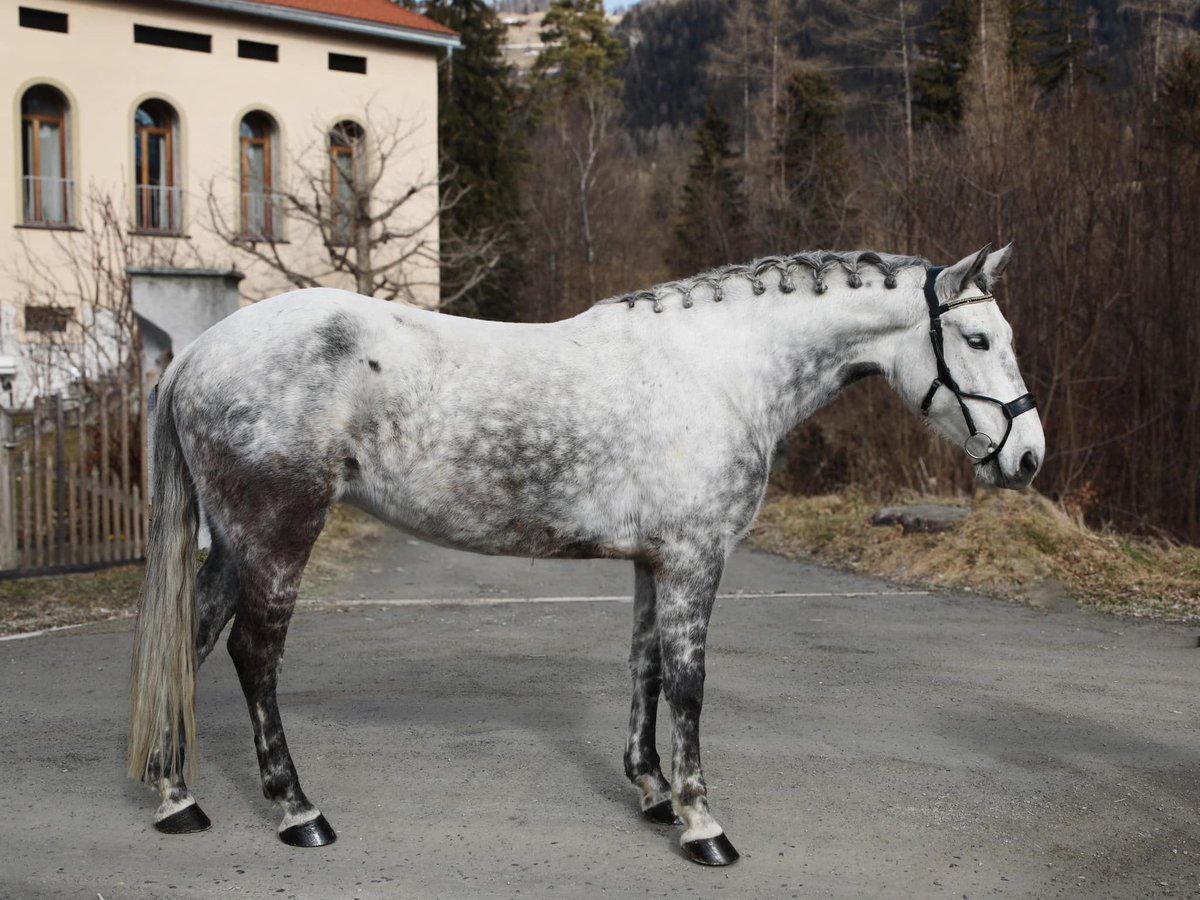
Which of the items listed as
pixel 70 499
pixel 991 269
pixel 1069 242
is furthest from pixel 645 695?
pixel 1069 242

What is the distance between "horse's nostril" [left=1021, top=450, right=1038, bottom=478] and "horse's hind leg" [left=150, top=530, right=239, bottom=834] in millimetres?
2783

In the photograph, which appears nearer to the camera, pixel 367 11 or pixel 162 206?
pixel 162 206

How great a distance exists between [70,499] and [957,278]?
26.4 ft

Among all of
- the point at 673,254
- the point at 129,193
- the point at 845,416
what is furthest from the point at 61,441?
the point at 673,254

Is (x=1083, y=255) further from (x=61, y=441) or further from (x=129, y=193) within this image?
(x=129, y=193)

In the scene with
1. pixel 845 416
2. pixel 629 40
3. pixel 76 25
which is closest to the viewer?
pixel 845 416

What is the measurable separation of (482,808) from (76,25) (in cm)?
2335

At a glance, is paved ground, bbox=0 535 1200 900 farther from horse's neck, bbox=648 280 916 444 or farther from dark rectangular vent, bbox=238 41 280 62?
dark rectangular vent, bbox=238 41 280 62

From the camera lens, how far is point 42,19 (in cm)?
2281

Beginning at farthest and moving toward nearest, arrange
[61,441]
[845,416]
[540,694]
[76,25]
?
[76,25], [845,416], [61,441], [540,694]

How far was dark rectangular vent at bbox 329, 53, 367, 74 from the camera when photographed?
25938 millimetres

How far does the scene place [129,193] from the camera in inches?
935

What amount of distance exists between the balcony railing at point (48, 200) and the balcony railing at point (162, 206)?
4.49ft

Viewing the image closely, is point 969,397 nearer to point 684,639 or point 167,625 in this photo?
point 684,639
